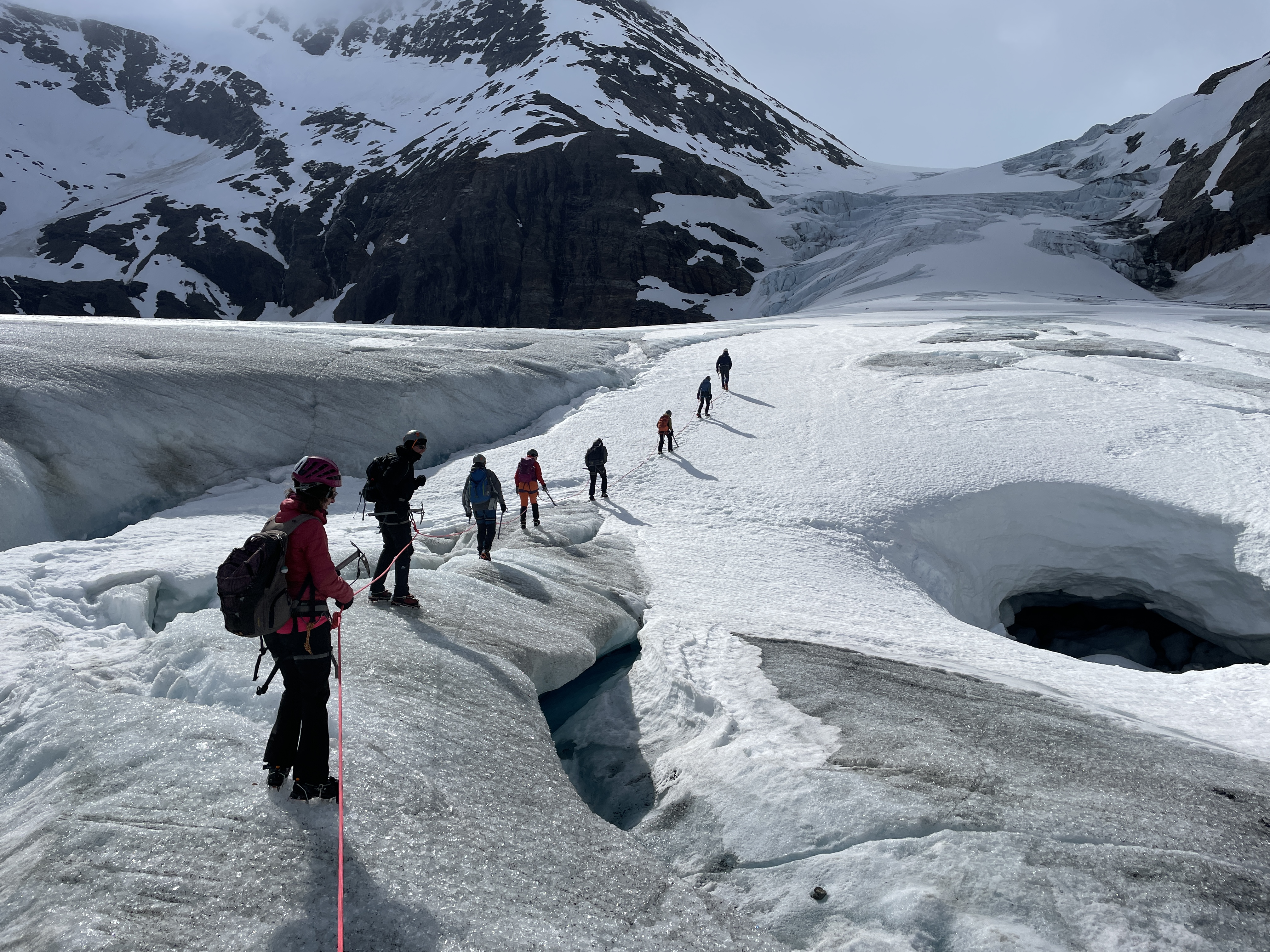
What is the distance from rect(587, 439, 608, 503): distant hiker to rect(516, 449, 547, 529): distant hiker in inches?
122

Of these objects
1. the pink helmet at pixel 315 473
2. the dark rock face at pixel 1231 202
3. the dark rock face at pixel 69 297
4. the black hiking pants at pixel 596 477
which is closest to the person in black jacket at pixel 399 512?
the pink helmet at pixel 315 473

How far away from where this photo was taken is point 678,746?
22.9 ft

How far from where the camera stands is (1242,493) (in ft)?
47.9

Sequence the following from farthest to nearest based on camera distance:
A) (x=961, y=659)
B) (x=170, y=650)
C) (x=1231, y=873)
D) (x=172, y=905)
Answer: (x=961, y=659) < (x=170, y=650) < (x=1231, y=873) < (x=172, y=905)

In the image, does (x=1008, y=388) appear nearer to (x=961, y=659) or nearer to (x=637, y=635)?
(x=961, y=659)

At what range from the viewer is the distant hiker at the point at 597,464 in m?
17.0

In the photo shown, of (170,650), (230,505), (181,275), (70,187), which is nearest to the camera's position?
(170,650)

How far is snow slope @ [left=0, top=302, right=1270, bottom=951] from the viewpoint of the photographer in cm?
430

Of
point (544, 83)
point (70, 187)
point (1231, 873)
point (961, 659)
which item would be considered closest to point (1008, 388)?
point (961, 659)

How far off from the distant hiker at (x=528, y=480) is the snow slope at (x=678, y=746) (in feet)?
2.10

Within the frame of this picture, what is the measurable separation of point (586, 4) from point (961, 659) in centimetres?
14344

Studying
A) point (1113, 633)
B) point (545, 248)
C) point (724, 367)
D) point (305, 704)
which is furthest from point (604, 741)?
point (545, 248)

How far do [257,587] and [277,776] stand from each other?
55.2 inches

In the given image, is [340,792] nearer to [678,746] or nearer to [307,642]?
[307,642]
